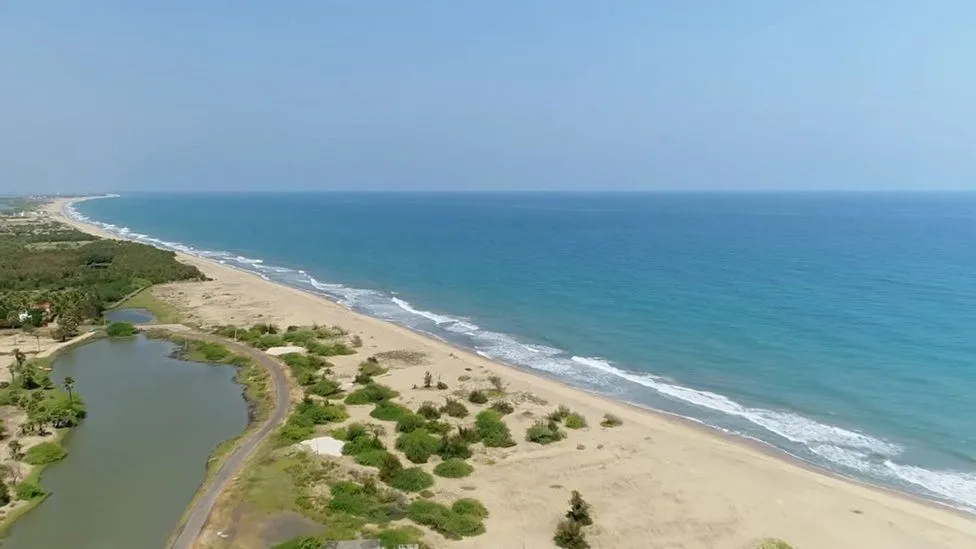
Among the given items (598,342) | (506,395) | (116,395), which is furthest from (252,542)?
(598,342)

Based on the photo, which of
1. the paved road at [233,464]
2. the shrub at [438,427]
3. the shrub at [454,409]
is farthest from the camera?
the shrub at [454,409]

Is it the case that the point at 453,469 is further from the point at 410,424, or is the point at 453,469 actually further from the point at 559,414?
the point at 559,414

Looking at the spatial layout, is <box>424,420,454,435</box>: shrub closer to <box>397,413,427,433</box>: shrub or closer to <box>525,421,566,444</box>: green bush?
<box>397,413,427,433</box>: shrub

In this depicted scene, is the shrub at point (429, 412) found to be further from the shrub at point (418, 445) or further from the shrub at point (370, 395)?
the shrub at point (370, 395)

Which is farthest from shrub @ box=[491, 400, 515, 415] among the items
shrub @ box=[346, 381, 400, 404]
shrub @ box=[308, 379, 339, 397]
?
shrub @ box=[308, 379, 339, 397]

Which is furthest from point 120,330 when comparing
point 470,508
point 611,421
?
point 611,421

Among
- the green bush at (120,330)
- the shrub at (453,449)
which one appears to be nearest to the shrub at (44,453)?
the shrub at (453,449)
